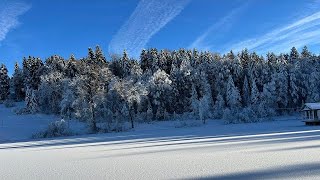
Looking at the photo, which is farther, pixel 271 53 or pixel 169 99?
pixel 271 53

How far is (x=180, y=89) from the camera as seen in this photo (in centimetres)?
6456

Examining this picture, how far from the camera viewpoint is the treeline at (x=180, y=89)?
4984cm

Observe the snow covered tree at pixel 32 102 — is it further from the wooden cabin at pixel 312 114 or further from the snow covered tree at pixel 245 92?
the wooden cabin at pixel 312 114

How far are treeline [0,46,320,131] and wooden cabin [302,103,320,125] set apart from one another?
13.4 meters

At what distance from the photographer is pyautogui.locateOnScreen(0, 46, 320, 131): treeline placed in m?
49.8

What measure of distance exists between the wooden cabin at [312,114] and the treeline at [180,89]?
43.9ft

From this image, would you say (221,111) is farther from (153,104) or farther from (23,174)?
(23,174)

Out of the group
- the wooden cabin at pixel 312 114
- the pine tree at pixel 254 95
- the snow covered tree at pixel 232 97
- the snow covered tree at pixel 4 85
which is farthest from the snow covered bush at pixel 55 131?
the snow covered tree at pixel 4 85

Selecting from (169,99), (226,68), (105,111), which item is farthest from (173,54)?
(105,111)

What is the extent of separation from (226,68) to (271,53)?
15239 mm

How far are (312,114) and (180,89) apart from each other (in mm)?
29749

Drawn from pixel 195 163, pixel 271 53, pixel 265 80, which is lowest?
pixel 195 163

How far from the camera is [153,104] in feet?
195

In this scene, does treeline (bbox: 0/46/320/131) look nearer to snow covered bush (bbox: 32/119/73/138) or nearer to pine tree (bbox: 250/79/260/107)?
pine tree (bbox: 250/79/260/107)
